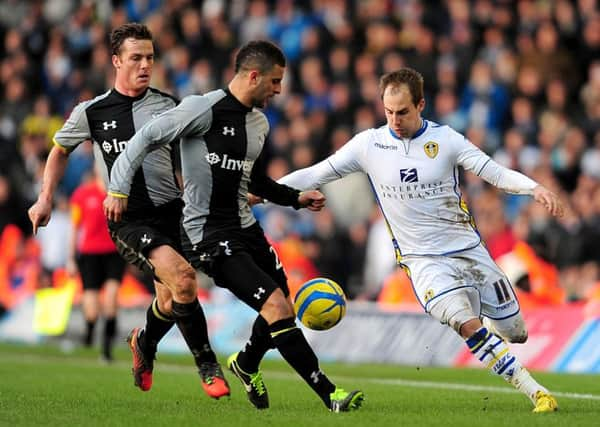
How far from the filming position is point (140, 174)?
1016 cm

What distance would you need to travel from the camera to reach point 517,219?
18688 millimetres

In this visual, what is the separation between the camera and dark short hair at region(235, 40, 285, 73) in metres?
9.22

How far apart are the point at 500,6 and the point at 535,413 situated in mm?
14476

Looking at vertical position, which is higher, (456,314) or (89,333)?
(456,314)

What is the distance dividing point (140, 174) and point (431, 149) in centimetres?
219

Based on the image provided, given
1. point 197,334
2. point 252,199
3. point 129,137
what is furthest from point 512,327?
point 129,137

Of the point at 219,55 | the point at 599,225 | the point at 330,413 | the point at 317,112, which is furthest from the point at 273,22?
the point at 330,413

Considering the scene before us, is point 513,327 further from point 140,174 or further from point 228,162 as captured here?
point 140,174

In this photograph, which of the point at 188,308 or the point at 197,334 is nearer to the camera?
the point at 188,308

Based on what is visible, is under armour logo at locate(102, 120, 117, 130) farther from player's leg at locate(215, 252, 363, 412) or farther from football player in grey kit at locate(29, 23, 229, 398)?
player's leg at locate(215, 252, 363, 412)

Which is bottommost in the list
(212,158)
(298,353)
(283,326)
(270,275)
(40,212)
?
(298,353)

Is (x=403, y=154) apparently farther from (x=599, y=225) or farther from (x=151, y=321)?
(x=599, y=225)

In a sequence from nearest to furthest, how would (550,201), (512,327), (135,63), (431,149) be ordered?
(550,201) → (431,149) → (512,327) → (135,63)

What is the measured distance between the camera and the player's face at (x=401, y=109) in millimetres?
9344
